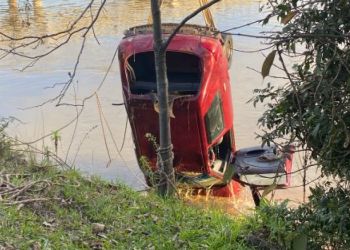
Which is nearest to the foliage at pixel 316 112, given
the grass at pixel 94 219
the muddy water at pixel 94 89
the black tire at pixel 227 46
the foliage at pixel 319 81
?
the foliage at pixel 319 81

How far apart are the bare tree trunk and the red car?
27.4 inches

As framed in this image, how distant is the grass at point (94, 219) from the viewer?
10.4 ft

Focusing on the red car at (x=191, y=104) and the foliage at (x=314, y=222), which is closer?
the foliage at (x=314, y=222)

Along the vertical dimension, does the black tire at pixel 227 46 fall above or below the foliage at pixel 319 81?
below

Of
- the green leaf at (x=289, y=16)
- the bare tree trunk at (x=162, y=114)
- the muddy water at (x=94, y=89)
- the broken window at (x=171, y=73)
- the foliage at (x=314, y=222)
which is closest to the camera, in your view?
the green leaf at (x=289, y=16)

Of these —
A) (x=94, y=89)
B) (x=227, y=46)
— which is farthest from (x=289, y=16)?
(x=94, y=89)

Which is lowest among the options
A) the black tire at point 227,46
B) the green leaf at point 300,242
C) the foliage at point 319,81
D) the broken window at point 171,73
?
the green leaf at point 300,242

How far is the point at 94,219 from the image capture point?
3475mm

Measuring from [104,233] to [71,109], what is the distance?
5146 millimetres

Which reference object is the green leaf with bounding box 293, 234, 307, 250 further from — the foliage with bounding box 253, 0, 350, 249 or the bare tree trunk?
the bare tree trunk

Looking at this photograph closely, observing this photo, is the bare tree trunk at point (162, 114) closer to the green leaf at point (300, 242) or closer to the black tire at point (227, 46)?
the green leaf at point (300, 242)

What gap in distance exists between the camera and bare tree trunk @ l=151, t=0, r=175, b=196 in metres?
3.78

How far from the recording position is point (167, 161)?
13.5 ft

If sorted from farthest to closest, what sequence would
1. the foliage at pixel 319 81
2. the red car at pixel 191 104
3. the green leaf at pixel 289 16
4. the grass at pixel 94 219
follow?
1. the red car at pixel 191 104
2. the grass at pixel 94 219
3. the foliage at pixel 319 81
4. the green leaf at pixel 289 16
